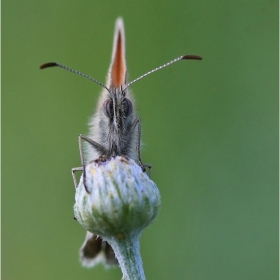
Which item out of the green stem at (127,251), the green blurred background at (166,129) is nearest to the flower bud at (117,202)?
the green stem at (127,251)

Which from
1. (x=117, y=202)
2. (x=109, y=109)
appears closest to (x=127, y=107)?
(x=109, y=109)

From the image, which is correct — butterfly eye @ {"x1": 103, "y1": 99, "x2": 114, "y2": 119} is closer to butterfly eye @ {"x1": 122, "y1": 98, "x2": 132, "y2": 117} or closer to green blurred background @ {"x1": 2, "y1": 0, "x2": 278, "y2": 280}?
butterfly eye @ {"x1": 122, "y1": 98, "x2": 132, "y2": 117}

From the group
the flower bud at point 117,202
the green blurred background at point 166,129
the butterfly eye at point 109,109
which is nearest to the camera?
the flower bud at point 117,202

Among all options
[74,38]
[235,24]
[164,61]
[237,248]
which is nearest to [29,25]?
[74,38]

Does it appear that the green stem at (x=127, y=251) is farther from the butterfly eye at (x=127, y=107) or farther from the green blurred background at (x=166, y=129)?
the green blurred background at (x=166, y=129)

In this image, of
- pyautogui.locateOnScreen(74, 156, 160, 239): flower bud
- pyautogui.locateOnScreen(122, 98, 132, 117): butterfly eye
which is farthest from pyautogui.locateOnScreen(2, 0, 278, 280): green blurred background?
pyautogui.locateOnScreen(74, 156, 160, 239): flower bud

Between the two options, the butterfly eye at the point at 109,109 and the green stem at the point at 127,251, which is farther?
the butterfly eye at the point at 109,109
